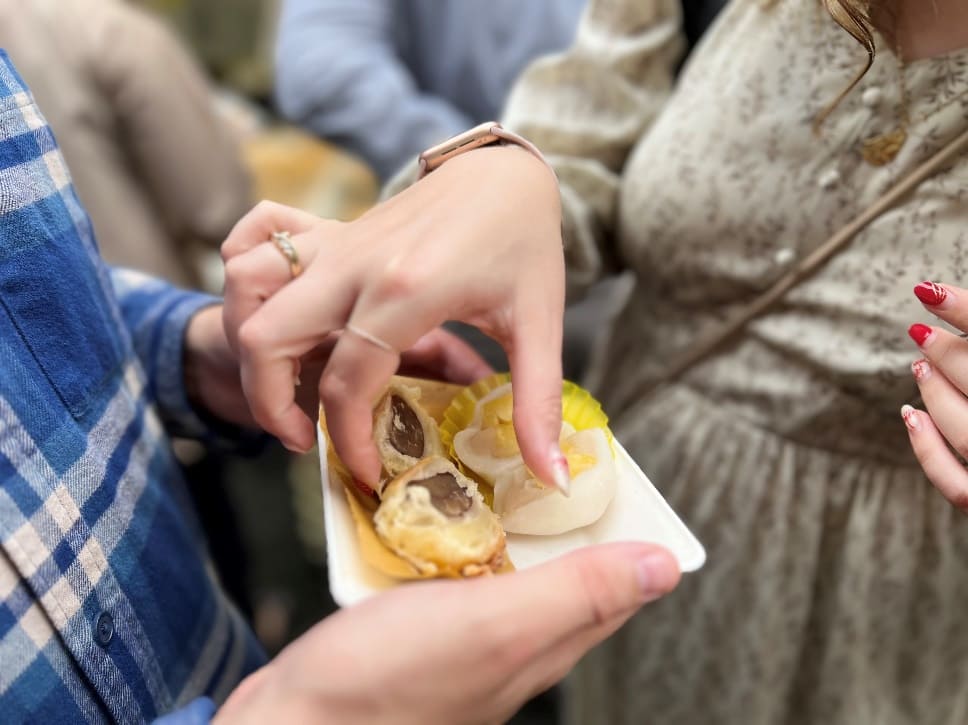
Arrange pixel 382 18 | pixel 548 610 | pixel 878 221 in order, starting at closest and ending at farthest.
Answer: pixel 548 610, pixel 878 221, pixel 382 18

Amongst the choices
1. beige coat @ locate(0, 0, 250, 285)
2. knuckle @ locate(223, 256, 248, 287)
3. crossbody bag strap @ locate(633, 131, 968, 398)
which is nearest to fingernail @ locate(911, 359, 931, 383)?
crossbody bag strap @ locate(633, 131, 968, 398)

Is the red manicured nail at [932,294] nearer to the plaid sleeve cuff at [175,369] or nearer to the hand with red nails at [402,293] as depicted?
the hand with red nails at [402,293]

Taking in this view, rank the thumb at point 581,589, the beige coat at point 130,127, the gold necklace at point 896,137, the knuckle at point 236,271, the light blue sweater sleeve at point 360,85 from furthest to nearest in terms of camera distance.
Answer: the light blue sweater sleeve at point 360,85 → the beige coat at point 130,127 → the gold necklace at point 896,137 → the knuckle at point 236,271 → the thumb at point 581,589

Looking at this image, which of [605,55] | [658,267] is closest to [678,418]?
[658,267]

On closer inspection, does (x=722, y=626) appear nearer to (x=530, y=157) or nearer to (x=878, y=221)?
(x=878, y=221)

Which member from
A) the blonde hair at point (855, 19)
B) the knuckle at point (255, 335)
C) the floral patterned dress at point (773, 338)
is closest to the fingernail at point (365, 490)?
the knuckle at point (255, 335)
